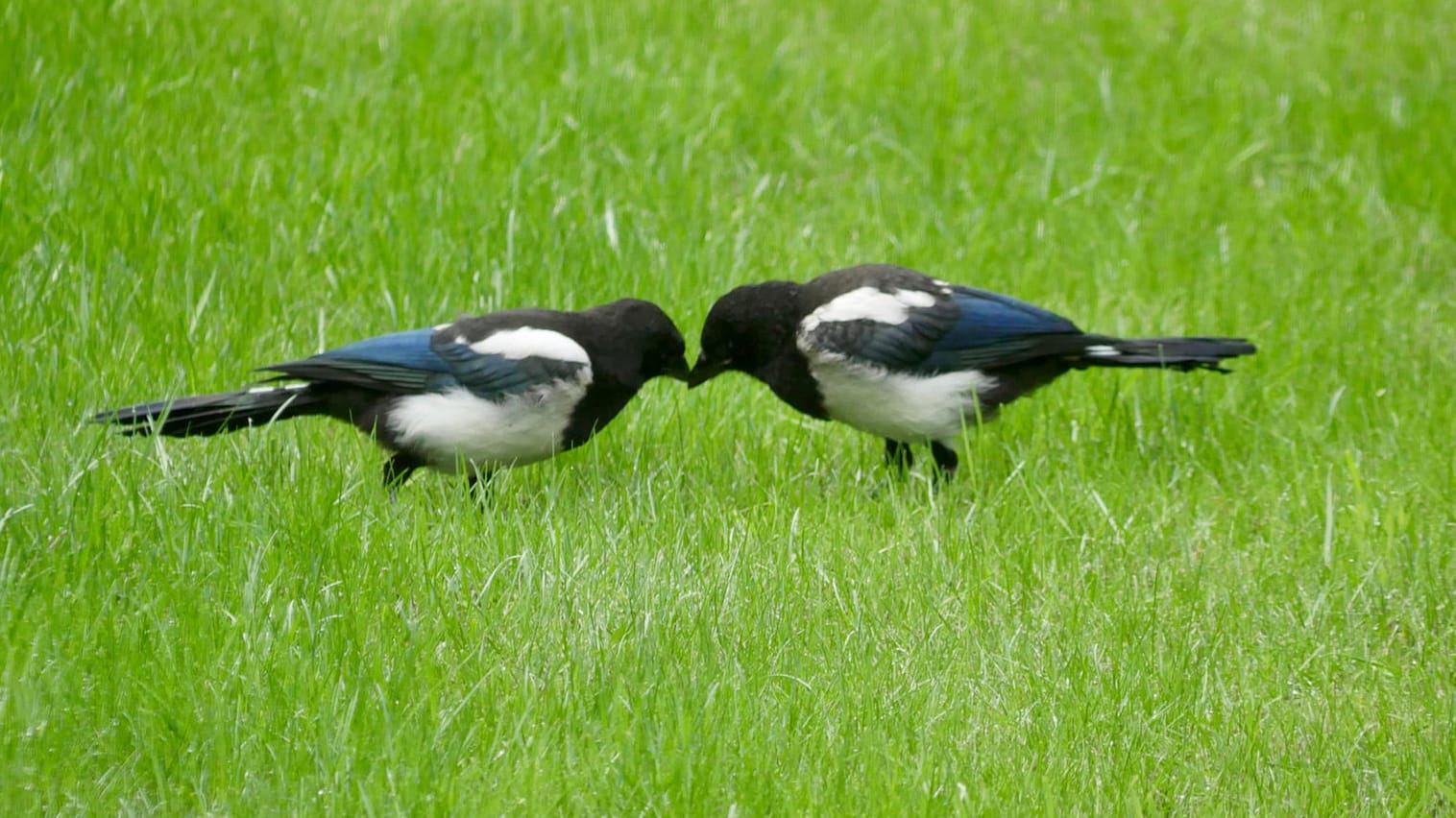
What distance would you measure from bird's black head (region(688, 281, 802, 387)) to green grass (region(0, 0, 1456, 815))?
0.83 feet

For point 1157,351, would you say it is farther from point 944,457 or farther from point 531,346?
point 531,346

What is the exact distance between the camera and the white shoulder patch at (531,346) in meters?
4.77

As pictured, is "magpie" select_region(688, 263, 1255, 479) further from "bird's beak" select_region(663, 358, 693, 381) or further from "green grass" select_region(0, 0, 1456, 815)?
"green grass" select_region(0, 0, 1456, 815)

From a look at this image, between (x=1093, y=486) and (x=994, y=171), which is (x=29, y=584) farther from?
(x=994, y=171)

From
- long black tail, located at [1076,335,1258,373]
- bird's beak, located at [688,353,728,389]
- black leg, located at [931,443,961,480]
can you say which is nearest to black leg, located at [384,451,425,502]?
bird's beak, located at [688,353,728,389]

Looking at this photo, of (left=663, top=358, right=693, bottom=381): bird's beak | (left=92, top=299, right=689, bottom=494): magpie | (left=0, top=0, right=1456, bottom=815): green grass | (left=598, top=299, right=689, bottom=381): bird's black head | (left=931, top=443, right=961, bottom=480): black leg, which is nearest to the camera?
(left=0, top=0, right=1456, bottom=815): green grass

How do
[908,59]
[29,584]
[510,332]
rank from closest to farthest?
1. [29,584]
2. [510,332]
3. [908,59]

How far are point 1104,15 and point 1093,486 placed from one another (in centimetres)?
509

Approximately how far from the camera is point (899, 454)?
5.36 metres

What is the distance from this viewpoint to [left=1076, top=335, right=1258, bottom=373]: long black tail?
17.0 ft

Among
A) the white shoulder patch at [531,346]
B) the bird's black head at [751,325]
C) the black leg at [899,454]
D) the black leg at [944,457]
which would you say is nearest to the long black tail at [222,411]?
the white shoulder patch at [531,346]

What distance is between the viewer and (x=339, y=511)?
411 cm

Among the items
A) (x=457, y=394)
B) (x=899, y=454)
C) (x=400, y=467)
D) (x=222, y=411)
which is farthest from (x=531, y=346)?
(x=899, y=454)

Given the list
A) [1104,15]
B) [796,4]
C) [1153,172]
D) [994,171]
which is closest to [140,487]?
Result: [994,171]
